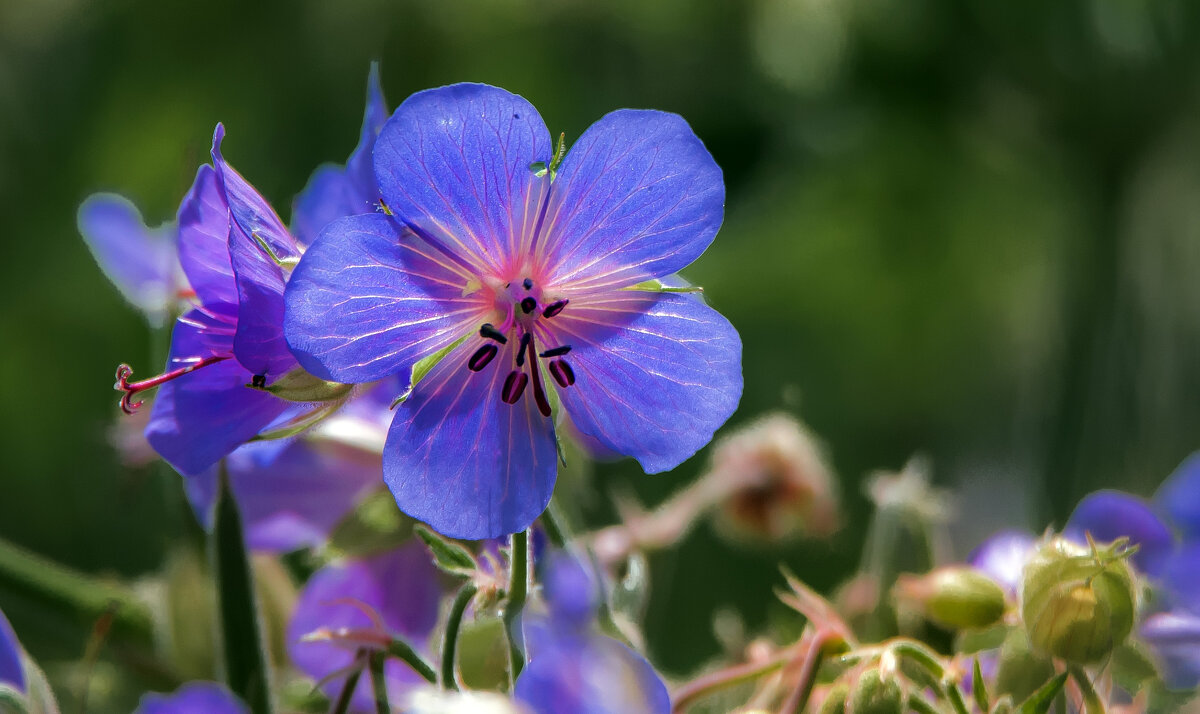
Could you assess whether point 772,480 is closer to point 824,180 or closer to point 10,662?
point 10,662

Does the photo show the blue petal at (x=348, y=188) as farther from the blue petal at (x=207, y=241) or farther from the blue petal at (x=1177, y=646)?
the blue petal at (x=1177, y=646)

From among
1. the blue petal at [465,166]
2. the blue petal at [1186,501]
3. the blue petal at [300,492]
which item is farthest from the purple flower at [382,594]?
the blue petal at [1186,501]

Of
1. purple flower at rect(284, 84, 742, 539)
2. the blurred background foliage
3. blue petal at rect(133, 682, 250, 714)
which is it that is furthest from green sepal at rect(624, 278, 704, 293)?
the blurred background foliage

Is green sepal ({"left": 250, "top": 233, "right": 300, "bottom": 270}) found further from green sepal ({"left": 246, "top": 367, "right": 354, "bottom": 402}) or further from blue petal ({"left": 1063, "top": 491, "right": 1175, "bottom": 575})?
blue petal ({"left": 1063, "top": 491, "right": 1175, "bottom": 575})

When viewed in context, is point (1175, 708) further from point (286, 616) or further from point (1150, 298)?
point (1150, 298)

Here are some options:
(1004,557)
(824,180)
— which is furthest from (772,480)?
(824,180)
